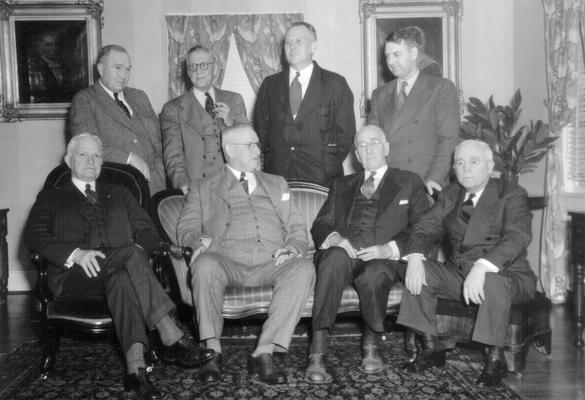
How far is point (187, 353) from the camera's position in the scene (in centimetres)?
353

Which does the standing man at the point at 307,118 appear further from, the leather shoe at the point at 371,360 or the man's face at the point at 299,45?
the leather shoe at the point at 371,360

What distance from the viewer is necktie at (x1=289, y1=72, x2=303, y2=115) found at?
4488 mm

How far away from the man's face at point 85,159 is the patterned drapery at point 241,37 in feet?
8.41

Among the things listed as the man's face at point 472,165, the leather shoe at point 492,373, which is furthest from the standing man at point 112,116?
the leather shoe at point 492,373

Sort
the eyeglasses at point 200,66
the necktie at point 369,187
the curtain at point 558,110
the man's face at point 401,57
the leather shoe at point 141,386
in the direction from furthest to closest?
the curtain at point 558,110 < the eyeglasses at point 200,66 < the man's face at point 401,57 < the necktie at point 369,187 < the leather shoe at point 141,386

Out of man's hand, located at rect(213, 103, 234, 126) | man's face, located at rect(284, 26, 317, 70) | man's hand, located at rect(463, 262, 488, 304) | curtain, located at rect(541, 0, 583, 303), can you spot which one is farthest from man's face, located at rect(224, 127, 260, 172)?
curtain, located at rect(541, 0, 583, 303)

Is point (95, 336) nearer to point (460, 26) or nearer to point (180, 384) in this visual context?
point (180, 384)

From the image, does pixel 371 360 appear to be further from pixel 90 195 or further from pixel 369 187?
pixel 90 195

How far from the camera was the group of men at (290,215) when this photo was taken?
3.48 m

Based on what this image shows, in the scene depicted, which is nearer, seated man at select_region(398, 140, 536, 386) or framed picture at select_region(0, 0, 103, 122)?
seated man at select_region(398, 140, 536, 386)

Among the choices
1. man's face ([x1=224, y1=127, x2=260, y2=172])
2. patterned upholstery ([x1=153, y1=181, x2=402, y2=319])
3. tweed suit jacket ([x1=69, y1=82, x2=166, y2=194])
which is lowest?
patterned upholstery ([x1=153, y1=181, x2=402, y2=319])

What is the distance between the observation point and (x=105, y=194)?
3922mm

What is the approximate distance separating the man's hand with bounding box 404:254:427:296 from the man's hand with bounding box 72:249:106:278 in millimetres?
1822

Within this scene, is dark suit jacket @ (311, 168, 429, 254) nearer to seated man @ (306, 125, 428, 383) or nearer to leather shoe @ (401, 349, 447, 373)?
seated man @ (306, 125, 428, 383)
